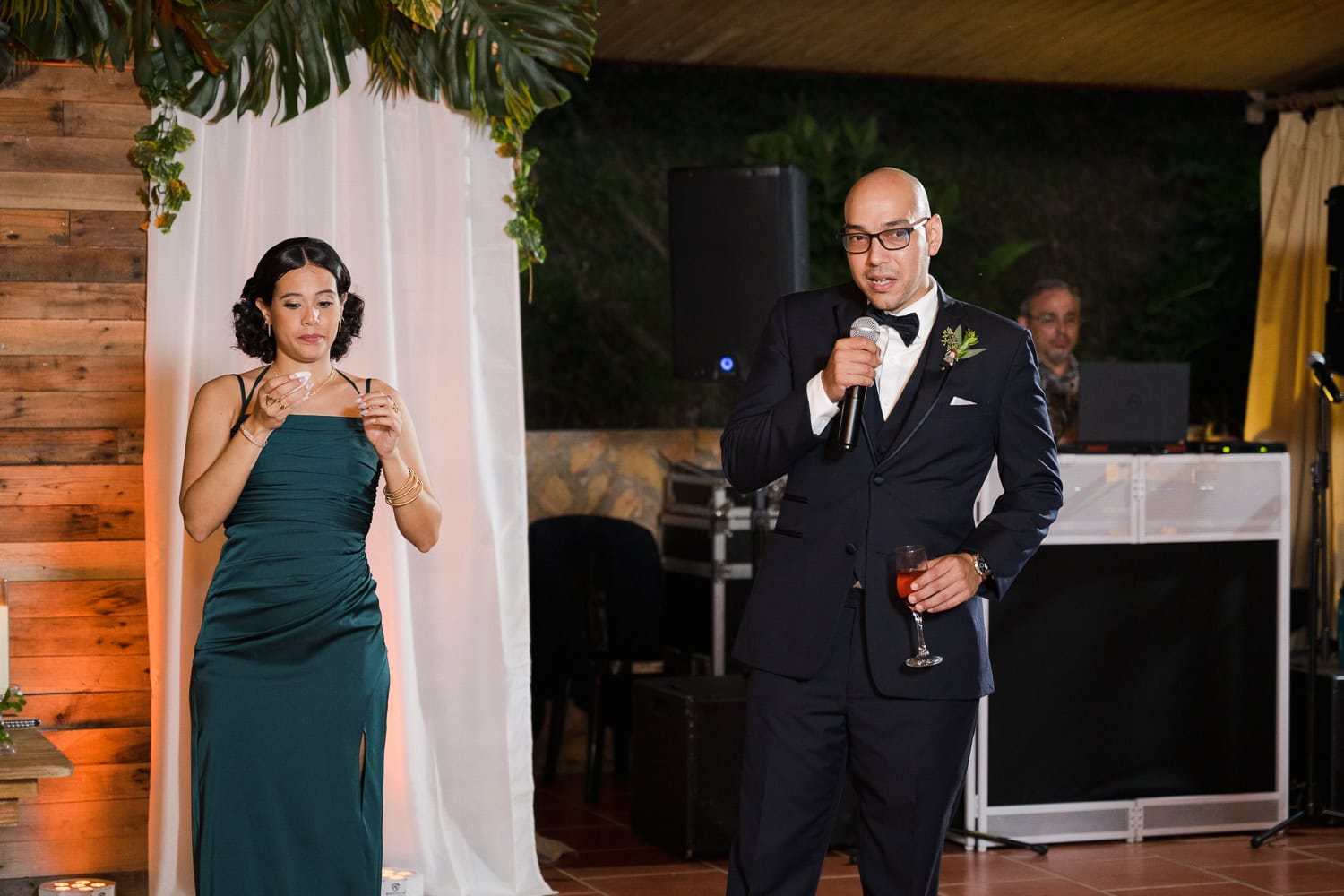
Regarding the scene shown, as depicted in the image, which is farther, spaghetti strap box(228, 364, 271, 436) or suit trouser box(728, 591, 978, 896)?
spaghetti strap box(228, 364, 271, 436)

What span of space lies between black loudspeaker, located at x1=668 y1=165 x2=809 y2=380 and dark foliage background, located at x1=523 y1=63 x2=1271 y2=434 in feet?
4.16

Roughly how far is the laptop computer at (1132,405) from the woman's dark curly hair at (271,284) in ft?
9.31

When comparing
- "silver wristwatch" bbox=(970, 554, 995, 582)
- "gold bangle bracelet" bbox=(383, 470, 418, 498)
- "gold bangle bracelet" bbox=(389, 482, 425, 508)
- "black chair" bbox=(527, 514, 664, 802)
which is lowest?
"black chair" bbox=(527, 514, 664, 802)

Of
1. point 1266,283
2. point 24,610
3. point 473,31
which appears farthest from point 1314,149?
point 24,610

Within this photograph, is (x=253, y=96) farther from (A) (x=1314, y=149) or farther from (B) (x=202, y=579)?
(A) (x=1314, y=149)

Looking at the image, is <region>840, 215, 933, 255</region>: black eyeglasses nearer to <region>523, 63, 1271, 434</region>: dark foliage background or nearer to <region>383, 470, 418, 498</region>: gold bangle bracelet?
<region>383, 470, 418, 498</region>: gold bangle bracelet

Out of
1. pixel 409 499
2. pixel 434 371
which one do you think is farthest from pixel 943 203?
pixel 409 499

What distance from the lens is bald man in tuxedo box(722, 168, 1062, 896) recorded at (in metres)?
2.64

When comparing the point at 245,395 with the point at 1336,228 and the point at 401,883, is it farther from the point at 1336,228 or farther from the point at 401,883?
the point at 1336,228

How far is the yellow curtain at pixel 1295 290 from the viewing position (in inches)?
268

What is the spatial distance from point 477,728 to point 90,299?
1.59 meters

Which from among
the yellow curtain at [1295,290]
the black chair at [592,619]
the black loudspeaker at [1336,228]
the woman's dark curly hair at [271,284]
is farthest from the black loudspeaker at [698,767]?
the yellow curtain at [1295,290]

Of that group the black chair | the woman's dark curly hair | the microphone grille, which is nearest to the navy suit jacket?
the microphone grille

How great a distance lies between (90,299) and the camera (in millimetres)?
4160
